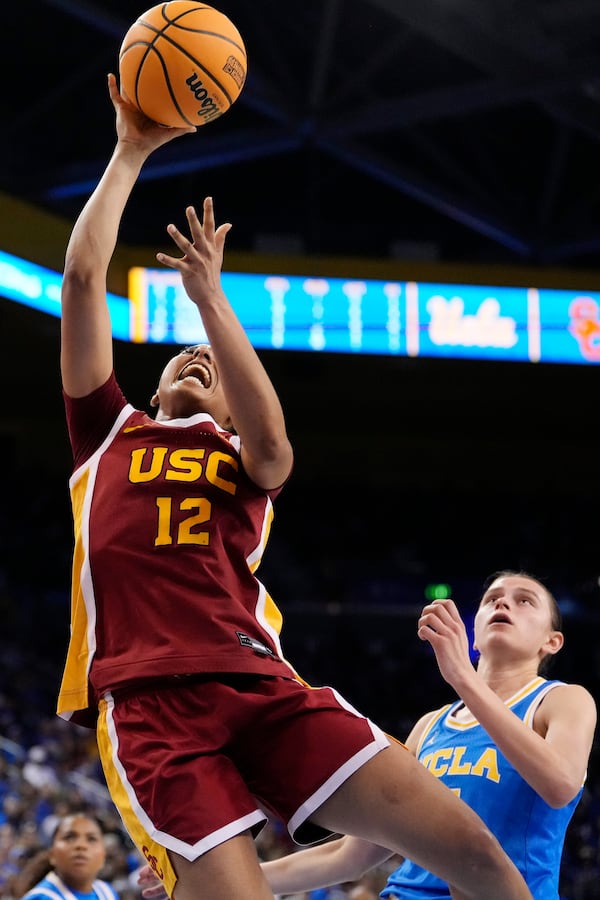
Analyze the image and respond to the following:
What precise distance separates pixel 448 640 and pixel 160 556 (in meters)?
0.69

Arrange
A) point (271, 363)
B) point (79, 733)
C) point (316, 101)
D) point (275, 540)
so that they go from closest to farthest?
point (79, 733), point (316, 101), point (271, 363), point (275, 540)

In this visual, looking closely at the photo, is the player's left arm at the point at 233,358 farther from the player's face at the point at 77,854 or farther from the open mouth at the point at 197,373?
the player's face at the point at 77,854

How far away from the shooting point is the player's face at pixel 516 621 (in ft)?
10.8

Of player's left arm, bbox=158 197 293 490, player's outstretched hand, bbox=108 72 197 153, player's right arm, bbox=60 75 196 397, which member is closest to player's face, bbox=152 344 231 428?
player's right arm, bbox=60 75 196 397

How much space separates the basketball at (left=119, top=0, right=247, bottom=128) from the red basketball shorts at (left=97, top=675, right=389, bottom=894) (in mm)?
1448

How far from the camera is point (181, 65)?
10.0ft

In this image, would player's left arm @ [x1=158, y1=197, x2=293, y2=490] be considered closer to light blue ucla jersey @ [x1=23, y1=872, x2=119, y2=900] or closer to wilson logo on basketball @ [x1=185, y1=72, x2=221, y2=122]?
wilson logo on basketball @ [x1=185, y1=72, x2=221, y2=122]

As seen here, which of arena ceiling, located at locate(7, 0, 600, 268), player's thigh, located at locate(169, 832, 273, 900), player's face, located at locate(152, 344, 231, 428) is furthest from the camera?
arena ceiling, located at locate(7, 0, 600, 268)

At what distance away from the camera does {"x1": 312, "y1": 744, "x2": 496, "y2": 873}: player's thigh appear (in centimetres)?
235

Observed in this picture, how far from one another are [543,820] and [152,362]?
1329 cm

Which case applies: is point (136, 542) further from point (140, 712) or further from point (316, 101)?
point (316, 101)

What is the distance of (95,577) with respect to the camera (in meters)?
2.65

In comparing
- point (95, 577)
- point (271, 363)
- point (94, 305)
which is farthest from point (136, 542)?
point (271, 363)

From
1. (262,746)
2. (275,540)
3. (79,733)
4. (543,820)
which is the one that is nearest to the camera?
(262,746)
